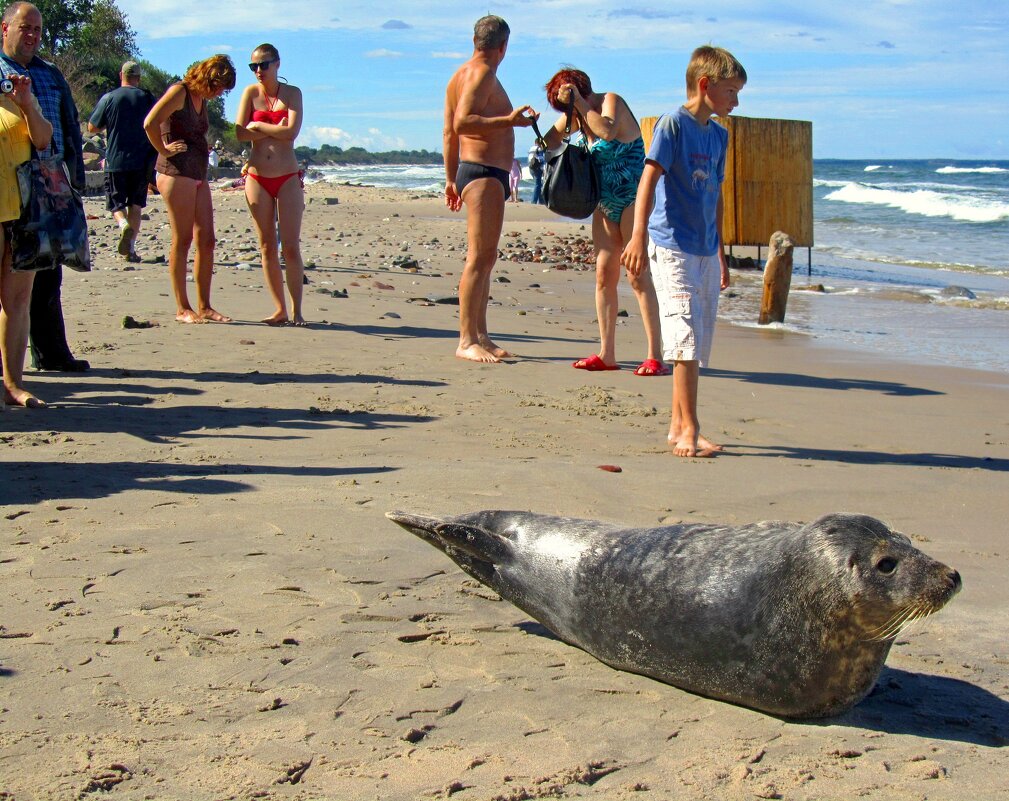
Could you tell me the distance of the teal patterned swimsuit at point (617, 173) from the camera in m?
7.24

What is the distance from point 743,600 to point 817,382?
5.34 m

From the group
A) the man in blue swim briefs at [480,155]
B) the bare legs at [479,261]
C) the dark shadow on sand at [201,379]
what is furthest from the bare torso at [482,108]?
the dark shadow on sand at [201,379]

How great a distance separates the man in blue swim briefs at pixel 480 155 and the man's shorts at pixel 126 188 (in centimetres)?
392

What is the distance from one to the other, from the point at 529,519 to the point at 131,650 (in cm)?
117

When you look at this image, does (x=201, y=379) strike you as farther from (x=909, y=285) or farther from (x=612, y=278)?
(x=909, y=285)

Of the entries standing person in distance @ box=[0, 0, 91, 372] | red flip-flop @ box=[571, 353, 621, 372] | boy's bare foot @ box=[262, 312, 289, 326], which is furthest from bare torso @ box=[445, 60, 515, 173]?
standing person in distance @ box=[0, 0, 91, 372]

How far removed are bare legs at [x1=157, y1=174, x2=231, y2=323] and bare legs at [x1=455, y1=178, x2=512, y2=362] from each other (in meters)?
2.20

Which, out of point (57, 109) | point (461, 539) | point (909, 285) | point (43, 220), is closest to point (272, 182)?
point (57, 109)

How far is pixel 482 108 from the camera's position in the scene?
24.6 ft

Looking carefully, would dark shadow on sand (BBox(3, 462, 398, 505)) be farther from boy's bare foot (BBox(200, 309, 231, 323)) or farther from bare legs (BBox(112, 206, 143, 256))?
bare legs (BBox(112, 206, 143, 256))

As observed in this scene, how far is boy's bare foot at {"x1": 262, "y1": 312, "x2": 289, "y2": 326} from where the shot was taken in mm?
8820

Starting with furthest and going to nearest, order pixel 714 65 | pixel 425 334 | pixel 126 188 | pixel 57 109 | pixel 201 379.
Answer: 1. pixel 126 188
2. pixel 425 334
3. pixel 201 379
4. pixel 57 109
5. pixel 714 65

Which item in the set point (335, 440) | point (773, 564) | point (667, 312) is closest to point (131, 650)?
point (773, 564)

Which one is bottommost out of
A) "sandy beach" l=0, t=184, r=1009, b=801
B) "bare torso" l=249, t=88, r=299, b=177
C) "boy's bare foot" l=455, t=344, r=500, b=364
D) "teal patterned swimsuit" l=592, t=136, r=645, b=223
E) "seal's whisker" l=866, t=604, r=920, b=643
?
"sandy beach" l=0, t=184, r=1009, b=801
